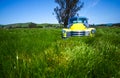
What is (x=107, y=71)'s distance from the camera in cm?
223

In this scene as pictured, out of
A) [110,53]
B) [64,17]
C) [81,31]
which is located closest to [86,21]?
[81,31]

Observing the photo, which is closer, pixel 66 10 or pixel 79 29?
pixel 79 29

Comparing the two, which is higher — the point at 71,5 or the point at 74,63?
the point at 71,5

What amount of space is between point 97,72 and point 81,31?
29.5 feet

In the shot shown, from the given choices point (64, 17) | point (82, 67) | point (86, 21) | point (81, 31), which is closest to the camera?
point (82, 67)

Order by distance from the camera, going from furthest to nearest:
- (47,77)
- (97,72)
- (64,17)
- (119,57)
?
(64,17) → (119,57) → (97,72) → (47,77)

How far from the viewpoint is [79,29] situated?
1142 cm

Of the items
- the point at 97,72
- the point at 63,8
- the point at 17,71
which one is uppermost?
the point at 63,8

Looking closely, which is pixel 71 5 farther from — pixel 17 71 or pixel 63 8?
pixel 17 71

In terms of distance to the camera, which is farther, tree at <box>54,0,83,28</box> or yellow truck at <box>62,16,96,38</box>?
tree at <box>54,0,83,28</box>

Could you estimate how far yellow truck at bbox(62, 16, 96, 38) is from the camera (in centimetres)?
1080

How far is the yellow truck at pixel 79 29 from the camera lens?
1080cm

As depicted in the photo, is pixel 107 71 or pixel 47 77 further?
pixel 107 71

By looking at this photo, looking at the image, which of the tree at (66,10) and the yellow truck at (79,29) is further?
the tree at (66,10)
